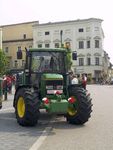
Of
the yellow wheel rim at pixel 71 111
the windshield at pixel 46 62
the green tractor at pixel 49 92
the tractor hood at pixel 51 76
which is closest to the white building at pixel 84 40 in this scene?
the windshield at pixel 46 62

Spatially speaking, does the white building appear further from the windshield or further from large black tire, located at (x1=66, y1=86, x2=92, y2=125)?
large black tire, located at (x1=66, y1=86, x2=92, y2=125)

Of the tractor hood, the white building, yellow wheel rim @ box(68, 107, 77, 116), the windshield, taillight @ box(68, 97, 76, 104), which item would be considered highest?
the white building

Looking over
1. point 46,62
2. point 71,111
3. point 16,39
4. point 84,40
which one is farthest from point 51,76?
point 16,39

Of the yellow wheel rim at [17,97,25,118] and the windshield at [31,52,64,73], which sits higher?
the windshield at [31,52,64,73]

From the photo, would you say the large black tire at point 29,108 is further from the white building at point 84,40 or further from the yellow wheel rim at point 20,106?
the white building at point 84,40

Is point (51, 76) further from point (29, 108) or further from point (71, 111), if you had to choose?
point (29, 108)

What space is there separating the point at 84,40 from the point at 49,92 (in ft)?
305

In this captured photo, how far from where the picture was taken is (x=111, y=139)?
41.7 ft

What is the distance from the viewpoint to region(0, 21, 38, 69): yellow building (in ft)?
380

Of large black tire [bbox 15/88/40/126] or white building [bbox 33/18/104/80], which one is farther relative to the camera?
white building [bbox 33/18/104/80]

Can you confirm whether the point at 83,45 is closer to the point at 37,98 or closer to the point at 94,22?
the point at 94,22

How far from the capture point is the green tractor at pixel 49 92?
51.2 ft

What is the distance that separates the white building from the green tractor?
3411 inches

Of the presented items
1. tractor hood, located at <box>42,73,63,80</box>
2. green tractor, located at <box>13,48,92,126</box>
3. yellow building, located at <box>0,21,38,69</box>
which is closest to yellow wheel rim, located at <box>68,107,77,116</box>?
green tractor, located at <box>13,48,92,126</box>
